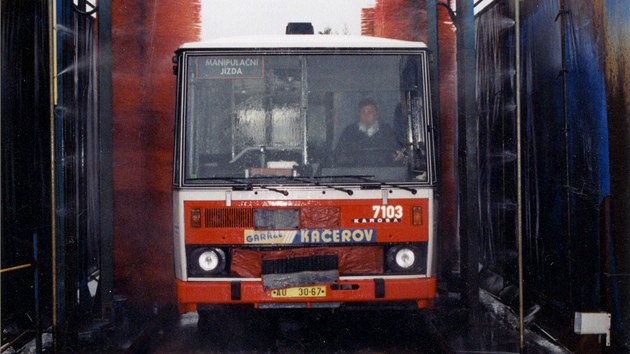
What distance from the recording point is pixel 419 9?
9.46 m

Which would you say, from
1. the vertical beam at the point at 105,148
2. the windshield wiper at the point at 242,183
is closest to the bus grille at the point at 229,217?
the windshield wiper at the point at 242,183

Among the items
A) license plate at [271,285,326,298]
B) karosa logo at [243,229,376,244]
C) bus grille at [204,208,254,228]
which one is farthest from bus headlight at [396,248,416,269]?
bus grille at [204,208,254,228]

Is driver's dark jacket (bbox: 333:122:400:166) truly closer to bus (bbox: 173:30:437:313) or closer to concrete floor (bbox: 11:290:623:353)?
bus (bbox: 173:30:437:313)

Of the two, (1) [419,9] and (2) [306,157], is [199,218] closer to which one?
(2) [306,157]

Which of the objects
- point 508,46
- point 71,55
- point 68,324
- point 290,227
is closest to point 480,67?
point 508,46

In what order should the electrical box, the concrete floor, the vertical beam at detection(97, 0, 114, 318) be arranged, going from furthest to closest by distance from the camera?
the vertical beam at detection(97, 0, 114, 318)
the concrete floor
the electrical box

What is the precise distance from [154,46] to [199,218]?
437 cm

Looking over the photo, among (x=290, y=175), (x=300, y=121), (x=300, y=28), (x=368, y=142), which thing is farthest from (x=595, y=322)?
(x=300, y=28)

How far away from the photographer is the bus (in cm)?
539

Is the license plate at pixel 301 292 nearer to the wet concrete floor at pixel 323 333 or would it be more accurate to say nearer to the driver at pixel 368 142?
the wet concrete floor at pixel 323 333

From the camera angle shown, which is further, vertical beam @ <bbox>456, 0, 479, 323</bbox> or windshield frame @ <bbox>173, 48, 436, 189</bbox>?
vertical beam @ <bbox>456, 0, 479, 323</bbox>

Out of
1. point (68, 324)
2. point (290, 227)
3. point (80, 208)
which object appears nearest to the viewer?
point (290, 227)

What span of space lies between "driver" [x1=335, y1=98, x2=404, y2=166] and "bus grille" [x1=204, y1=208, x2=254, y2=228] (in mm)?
880

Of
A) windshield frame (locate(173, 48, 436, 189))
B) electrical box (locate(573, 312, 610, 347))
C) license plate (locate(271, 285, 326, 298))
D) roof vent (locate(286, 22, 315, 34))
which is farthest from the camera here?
roof vent (locate(286, 22, 315, 34))
